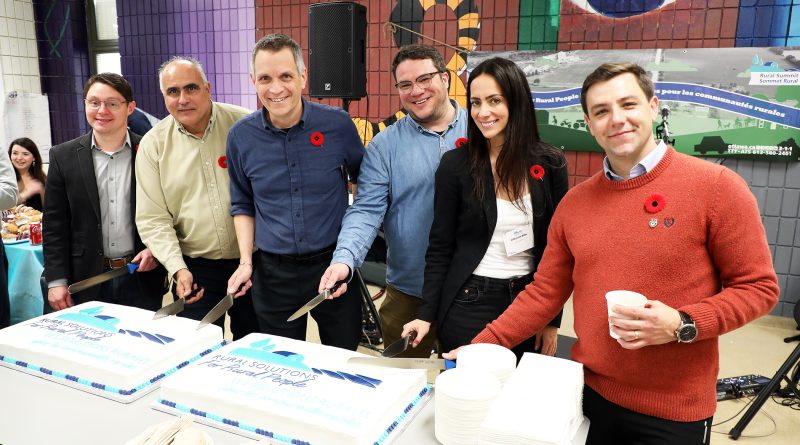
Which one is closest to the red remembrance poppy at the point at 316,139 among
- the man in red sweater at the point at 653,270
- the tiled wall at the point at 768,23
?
the man in red sweater at the point at 653,270

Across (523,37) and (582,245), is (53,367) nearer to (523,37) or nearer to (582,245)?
(582,245)

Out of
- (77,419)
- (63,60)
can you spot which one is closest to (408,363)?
(77,419)

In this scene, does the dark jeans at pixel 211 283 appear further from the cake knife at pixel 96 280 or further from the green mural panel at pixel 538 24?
the green mural panel at pixel 538 24

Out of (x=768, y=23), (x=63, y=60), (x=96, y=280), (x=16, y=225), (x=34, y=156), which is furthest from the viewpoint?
(x=63, y=60)

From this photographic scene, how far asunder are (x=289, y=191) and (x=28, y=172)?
11.6ft

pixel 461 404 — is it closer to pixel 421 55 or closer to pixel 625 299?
pixel 625 299

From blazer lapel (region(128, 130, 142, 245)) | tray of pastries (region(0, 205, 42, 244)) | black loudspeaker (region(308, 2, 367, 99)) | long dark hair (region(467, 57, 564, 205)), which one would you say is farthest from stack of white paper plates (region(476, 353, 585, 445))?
tray of pastries (region(0, 205, 42, 244))

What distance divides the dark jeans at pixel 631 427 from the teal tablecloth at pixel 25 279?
3.14 metres

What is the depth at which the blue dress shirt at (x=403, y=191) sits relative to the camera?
1.92m

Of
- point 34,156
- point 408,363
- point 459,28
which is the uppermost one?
point 459,28

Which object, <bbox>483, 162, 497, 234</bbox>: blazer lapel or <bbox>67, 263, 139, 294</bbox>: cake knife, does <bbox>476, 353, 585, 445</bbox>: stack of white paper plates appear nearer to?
<bbox>483, 162, 497, 234</bbox>: blazer lapel

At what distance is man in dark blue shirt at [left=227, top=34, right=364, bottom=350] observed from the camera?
6.52 ft

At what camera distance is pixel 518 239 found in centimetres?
160

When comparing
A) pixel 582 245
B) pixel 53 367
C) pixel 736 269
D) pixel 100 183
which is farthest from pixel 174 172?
pixel 736 269
